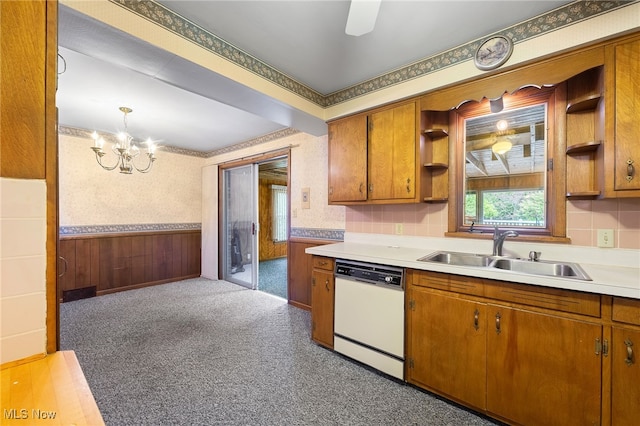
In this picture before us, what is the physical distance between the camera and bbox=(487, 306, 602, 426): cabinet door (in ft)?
4.15

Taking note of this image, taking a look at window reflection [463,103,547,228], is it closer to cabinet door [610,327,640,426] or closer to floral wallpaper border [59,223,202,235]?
cabinet door [610,327,640,426]

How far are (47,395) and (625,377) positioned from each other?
7.21 feet

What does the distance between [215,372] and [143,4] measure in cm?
249

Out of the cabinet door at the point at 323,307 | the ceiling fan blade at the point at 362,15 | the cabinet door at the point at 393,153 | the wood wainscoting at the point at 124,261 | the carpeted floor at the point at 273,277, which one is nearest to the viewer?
the ceiling fan blade at the point at 362,15

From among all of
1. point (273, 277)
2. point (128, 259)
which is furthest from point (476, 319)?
point (128, 259)

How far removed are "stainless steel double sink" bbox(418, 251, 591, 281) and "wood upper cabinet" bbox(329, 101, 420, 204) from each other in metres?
0.53

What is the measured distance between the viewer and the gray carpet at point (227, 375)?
158cm

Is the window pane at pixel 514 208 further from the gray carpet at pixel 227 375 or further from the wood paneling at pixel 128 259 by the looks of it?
the wood paneling at pixel 128 259

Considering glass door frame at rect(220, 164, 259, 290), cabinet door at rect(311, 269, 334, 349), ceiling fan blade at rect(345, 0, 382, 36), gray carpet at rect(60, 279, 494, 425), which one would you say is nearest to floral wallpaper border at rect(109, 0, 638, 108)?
ceiling fan blade at rect(345, 0, 382, 36)

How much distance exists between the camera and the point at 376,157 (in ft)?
7.77

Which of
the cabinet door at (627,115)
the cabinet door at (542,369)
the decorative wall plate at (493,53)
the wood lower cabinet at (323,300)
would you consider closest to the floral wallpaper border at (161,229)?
the wood lower cabinet at (323,300)

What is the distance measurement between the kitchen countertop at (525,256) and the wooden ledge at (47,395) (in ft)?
5.48

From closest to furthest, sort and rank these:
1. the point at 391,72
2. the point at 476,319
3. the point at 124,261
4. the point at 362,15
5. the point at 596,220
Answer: the point at 362,15 < the point at 476,319 < the point at 596,220 < the point at 391,72 < the point at 124,261

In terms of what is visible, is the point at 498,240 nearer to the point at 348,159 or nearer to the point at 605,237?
the point at 605,237
